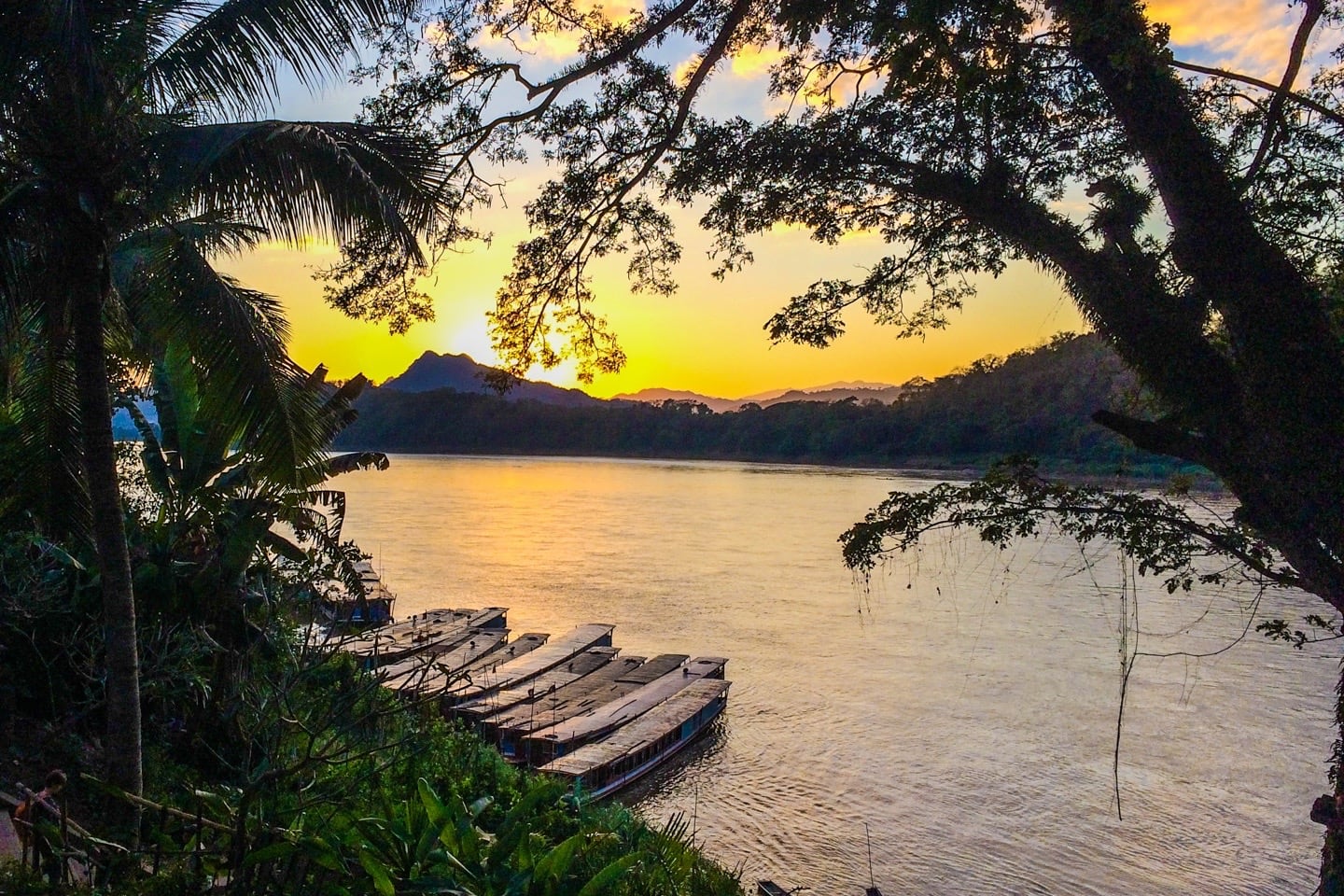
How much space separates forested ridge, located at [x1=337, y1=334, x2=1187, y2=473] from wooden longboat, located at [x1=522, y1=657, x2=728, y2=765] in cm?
566

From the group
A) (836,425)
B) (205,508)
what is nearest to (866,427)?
(836,425)

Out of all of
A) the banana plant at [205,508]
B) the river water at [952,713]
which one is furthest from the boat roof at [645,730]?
the banana plant at [205,508]

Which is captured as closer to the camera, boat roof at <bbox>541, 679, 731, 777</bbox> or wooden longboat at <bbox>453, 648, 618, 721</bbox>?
boat roof at <bbox>541, 679, 731, 777</bbox>

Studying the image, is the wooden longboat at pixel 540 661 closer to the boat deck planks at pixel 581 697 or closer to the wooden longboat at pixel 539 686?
the wooden longboat at pixel 539 686

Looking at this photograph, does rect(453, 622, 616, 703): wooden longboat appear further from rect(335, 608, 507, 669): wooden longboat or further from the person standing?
the person standing

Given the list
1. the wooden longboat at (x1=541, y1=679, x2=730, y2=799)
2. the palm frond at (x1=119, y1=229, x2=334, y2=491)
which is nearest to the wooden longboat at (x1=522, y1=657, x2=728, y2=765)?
the wooden longboat at (x1=541, y1=679, x2=730, y2=799)

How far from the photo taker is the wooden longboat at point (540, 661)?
1778 centimetres

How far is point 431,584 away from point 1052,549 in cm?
2496

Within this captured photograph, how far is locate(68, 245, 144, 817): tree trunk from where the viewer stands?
5383 millimetres

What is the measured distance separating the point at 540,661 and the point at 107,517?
14963mm

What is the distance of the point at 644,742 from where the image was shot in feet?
49.9

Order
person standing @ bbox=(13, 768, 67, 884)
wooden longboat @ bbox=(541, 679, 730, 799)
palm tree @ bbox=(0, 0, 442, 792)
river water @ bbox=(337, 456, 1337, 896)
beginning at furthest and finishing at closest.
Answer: wooden longboat @ bbox=(541, 679, 730, 799) → river water @ bbox=(337, 456, 1337, 896) → palm tree @ bbox=(0, 0, 442, 792) → person standing @ bbox=(13, 768, 67, 884)

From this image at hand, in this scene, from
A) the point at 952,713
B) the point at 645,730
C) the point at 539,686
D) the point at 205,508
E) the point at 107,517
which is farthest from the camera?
the point at 952,713

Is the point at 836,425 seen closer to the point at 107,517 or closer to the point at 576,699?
the point at 576,699
